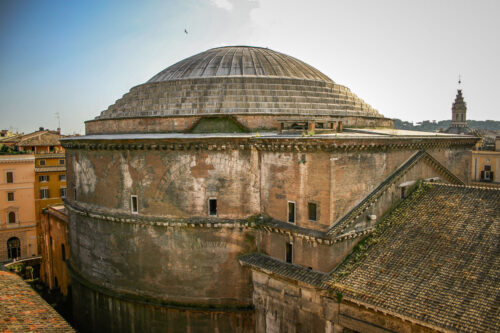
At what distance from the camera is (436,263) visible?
424 inches

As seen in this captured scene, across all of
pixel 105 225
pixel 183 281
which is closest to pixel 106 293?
pixel 105 225

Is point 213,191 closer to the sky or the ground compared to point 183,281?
closer to the sky

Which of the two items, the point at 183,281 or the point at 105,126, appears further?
the point at 105,126

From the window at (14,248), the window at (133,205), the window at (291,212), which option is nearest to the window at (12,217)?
the window at (14,248)

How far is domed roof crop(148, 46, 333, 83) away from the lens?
1827cm

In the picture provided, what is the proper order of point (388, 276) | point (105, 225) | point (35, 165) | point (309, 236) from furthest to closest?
point (35, 165) < point (105, 225) < point (309, 236) < point (388, 276)

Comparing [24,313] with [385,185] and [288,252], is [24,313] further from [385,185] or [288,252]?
[385,185]

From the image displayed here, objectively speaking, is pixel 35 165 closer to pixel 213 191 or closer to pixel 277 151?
pixel 213 191

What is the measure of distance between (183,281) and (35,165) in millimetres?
25307

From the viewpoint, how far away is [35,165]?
33.3 metres

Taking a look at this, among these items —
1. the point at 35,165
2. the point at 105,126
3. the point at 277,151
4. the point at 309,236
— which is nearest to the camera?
the point at 309,236

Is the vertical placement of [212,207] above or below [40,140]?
below

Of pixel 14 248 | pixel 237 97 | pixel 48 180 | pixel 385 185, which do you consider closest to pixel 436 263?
pixel 385 185

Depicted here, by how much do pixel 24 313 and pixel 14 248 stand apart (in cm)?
2180
